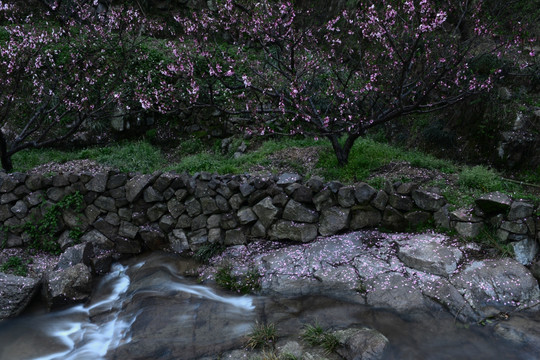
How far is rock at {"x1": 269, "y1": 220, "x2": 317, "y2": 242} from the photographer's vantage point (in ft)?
23.1

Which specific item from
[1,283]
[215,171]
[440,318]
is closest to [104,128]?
[215,171]

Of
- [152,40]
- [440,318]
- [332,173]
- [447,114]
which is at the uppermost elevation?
[152,40]

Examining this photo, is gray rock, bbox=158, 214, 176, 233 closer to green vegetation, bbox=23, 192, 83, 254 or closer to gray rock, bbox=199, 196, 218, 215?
gray rock, bbox=199, 196, 218, 215

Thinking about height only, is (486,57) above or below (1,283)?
above

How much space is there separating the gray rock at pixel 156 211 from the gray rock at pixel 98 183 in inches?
42.7

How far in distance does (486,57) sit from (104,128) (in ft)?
36.7

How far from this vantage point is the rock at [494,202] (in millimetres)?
5941

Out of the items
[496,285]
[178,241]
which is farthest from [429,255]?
[178,241]

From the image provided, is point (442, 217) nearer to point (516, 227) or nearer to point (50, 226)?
point (516, 227)

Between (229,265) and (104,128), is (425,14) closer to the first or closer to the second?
(229,265)

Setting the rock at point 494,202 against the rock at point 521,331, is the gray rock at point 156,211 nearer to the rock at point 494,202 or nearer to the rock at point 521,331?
the rock at point 494,202

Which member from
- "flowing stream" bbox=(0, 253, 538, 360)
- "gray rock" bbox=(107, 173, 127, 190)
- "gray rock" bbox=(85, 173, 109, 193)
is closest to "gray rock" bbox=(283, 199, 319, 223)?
"flowing stream" bbox=(0, 253, 538, 360)

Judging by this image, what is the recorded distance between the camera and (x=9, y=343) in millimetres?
5648

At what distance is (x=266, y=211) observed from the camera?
283 inches
